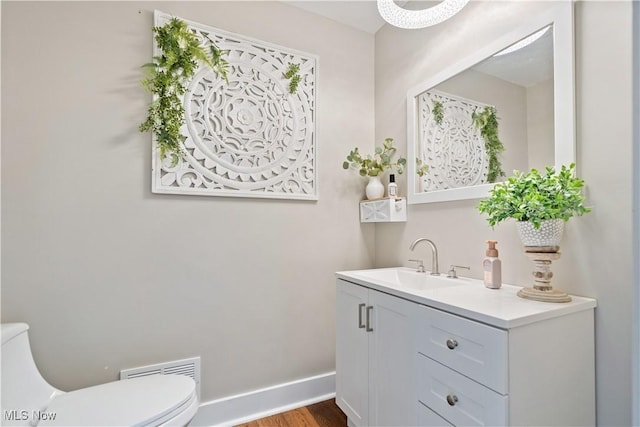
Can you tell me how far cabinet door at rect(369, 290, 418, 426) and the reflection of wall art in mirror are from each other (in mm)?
759

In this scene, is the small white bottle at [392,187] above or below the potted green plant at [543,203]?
above

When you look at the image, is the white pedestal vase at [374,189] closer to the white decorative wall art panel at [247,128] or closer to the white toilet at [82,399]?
the white decorative wall art panel at [247,128]

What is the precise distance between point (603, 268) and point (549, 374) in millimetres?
422

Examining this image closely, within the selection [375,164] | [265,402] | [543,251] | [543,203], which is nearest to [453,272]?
[543,251]

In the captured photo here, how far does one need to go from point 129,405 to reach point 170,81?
4.95 ft

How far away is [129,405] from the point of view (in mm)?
1098

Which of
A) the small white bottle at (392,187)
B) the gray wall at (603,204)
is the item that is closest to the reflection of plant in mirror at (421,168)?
the small white bottle at (392,187)

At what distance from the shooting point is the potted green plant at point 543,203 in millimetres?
964

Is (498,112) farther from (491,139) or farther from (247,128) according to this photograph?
(247,128)

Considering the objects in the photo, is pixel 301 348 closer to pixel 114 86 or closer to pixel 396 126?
pixel 396 126

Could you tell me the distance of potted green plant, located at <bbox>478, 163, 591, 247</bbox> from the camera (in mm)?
964

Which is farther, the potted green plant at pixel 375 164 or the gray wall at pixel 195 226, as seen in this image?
the potted green plant at pixel 375 164

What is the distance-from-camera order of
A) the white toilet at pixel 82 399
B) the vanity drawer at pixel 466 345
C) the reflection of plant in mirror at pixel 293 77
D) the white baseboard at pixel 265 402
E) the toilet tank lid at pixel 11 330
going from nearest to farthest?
the vanity drawer at pixel 466 345 → the white toilet at pixel 82 399 → the toilet tank lid at pixel 11 330 → the white baseboard at pixel 265 402 → the reflection of plant in mirror at pixel 293 77

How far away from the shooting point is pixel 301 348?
190cm
